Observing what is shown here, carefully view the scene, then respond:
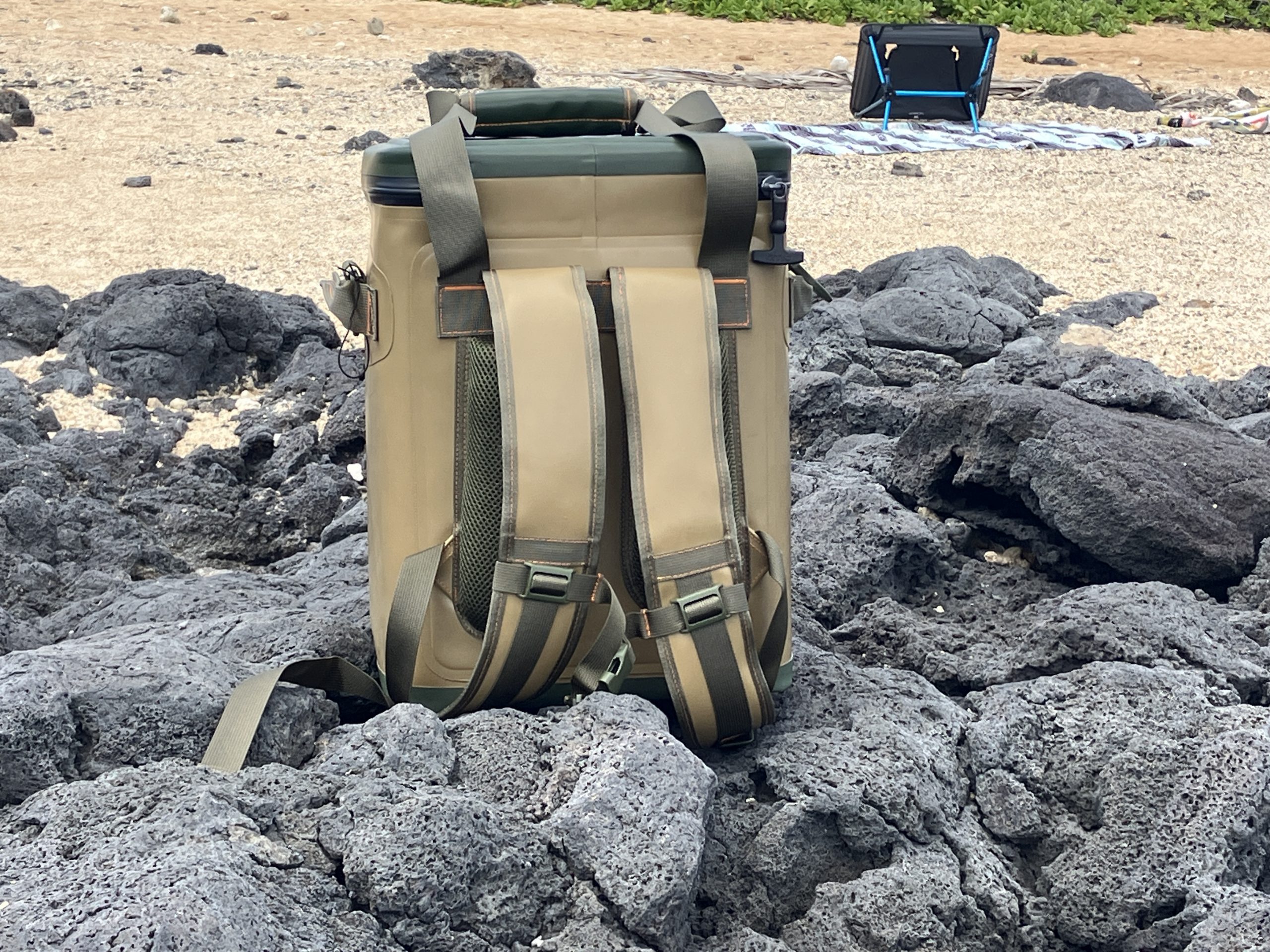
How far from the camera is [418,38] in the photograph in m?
15.0

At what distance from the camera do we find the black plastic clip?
213cm

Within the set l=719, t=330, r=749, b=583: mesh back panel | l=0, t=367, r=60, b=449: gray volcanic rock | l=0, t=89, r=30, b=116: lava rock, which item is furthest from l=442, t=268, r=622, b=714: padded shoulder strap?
l=0, t=89, r=30, b=116: lava rock

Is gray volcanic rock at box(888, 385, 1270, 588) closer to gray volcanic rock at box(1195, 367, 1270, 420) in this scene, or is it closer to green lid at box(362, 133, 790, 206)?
gray volcanic rock at box(1195, 367, 1270, 420)

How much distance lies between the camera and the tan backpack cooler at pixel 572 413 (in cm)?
205

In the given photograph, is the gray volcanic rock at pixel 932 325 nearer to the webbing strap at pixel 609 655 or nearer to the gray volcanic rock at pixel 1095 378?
the gray volcanic rock at pixel 1095 378

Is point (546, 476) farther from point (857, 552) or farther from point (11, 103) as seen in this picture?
point (11, 103)

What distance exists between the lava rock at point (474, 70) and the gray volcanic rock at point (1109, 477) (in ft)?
29.8

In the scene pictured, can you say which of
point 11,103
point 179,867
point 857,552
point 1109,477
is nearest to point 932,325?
point 1109,477

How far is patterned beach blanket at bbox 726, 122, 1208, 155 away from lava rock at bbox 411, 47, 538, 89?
2200mm

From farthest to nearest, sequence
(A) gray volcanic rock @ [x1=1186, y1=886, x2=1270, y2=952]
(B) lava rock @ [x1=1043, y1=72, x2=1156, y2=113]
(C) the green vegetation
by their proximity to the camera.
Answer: (C) the green vegetation → (B) lava rock @ [x1=1043, y1=72, x2=1156, y2=113] → (A) gray volcanic rock @ [x1=1186, y1=886, x2=1270, y2=952]

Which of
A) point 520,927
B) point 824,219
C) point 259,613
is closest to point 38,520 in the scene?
point 259,613

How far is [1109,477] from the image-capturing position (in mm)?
2969

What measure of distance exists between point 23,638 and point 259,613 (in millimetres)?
540

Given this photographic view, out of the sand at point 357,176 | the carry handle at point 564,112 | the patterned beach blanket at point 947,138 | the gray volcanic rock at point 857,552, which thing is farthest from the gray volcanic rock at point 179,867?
the patterned beach blanket at point 947,138
